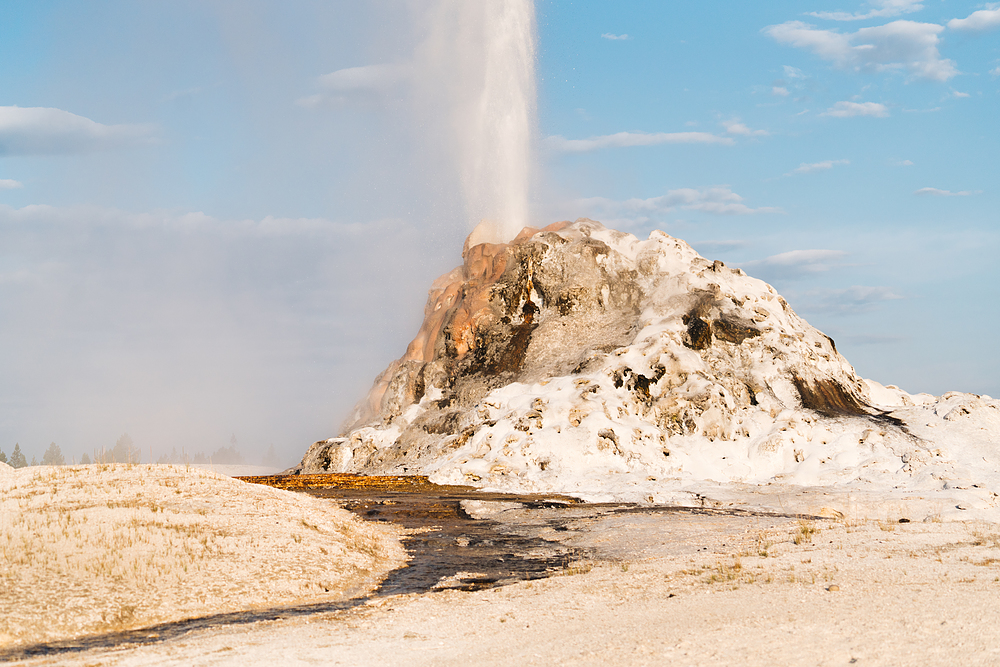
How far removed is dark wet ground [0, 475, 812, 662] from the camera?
16141mm

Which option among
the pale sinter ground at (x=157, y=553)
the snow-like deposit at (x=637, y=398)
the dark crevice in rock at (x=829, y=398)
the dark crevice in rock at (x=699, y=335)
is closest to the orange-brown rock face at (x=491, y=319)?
the snow-like deposit at (x=637, y=398)

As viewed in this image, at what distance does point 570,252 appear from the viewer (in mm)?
66688

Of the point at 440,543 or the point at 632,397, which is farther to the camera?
the point at 632,397

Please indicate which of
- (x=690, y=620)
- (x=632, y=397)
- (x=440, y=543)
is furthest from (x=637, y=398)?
(x=690, y=620)

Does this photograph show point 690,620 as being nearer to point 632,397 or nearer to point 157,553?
point 157,553

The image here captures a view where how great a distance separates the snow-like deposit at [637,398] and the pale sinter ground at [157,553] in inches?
711

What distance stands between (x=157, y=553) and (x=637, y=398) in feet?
121

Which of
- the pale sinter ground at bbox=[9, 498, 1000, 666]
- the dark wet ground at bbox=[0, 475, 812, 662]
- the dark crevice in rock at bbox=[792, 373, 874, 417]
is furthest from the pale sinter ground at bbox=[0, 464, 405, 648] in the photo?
the dark crevice in rock at bbox=[792, 373, 874, 417]

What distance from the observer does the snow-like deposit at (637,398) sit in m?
44.6

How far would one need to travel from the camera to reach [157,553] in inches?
787

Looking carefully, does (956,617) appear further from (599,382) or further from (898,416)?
(898,416)

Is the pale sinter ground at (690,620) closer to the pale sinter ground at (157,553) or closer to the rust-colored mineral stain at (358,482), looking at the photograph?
the pale sinter ground at (157,553)

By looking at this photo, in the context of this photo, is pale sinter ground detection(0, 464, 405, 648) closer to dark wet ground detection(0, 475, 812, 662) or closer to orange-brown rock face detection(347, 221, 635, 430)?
dark wet ground detection(0, 475, 812, 662)

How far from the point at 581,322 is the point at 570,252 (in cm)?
726
